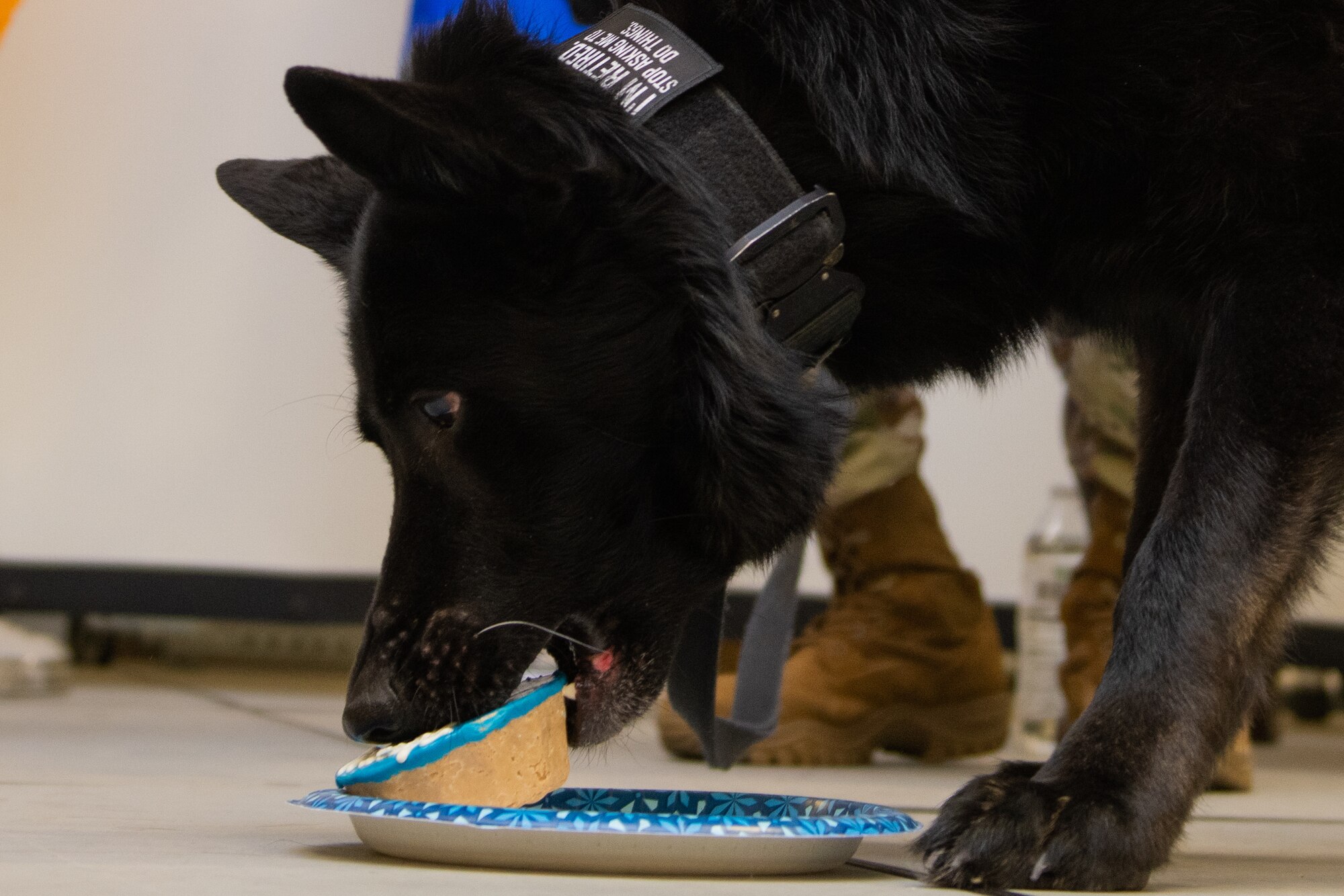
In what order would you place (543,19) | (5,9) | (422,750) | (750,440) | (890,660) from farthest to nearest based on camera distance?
(890,660) < (5,9) < (543,19) < (750,440) < (422,750)

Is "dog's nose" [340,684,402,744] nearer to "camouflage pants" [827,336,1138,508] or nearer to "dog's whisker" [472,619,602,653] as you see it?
"dog's whisker" [472,619,602,653]

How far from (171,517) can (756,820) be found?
9.02 ft

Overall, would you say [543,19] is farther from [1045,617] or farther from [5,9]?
[1045,617]

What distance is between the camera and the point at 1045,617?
9.01 feet

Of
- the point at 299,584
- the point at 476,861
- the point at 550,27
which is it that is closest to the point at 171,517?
the point at 299,584

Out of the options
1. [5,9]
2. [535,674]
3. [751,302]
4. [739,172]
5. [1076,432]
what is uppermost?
[5,9]

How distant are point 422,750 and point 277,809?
42 centimetres

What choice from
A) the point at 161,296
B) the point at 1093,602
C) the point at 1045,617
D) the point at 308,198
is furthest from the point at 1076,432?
the point at 161,296

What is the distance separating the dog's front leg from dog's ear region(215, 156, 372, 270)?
0.83 meters

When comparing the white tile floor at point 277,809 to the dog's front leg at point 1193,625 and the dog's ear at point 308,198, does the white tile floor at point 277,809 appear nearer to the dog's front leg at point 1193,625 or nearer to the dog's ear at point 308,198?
the dog's front leg at point 1193,625

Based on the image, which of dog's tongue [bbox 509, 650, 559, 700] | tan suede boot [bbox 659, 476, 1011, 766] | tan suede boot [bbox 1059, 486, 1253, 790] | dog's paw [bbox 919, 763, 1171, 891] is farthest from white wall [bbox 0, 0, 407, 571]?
dog's paw [bbox 919, 763, 1171, 891]

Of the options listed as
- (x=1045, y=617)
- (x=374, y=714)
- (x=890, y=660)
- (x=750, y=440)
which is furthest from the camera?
(x=1045, y=617)

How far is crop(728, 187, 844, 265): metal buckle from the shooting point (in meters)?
1.32

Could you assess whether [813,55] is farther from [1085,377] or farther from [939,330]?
[1085,377]
